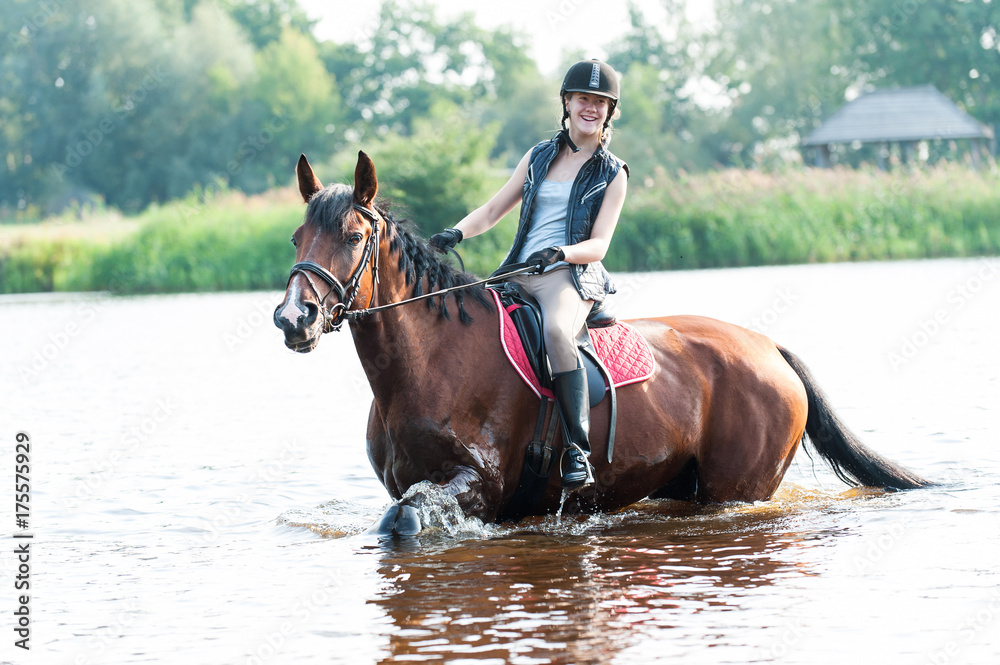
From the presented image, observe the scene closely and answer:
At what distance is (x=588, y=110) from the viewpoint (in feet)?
18.6

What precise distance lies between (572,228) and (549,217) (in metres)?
0.17

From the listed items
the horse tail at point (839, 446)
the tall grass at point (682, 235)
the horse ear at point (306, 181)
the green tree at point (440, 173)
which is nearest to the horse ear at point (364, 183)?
the horse ear at point (306, 181)

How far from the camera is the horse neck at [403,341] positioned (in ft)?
17.2

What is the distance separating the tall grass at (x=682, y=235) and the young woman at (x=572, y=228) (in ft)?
65.2

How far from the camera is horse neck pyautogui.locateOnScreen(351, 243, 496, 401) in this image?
5254 mm

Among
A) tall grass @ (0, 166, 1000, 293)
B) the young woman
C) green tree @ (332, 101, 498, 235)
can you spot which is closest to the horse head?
the young woman

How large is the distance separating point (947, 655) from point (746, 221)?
22917mm

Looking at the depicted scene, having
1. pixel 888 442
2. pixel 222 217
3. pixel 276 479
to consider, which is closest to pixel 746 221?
pixel 222 217

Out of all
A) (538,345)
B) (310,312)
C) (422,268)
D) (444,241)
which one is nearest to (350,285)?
(310,312)

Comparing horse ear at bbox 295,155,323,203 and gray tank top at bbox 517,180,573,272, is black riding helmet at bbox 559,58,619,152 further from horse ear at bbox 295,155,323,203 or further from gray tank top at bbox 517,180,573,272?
horse ear at bbox 295,155,323,203

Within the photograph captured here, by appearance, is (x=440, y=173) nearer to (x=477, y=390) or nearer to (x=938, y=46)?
(x=477, y=390)

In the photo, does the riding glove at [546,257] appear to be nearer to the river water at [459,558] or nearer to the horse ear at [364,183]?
the horse ear at [364,183]

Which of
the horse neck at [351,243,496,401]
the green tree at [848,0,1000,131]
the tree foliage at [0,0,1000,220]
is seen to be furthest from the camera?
the tree foliage at [0,0,1000,220]

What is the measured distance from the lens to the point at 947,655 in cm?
404
